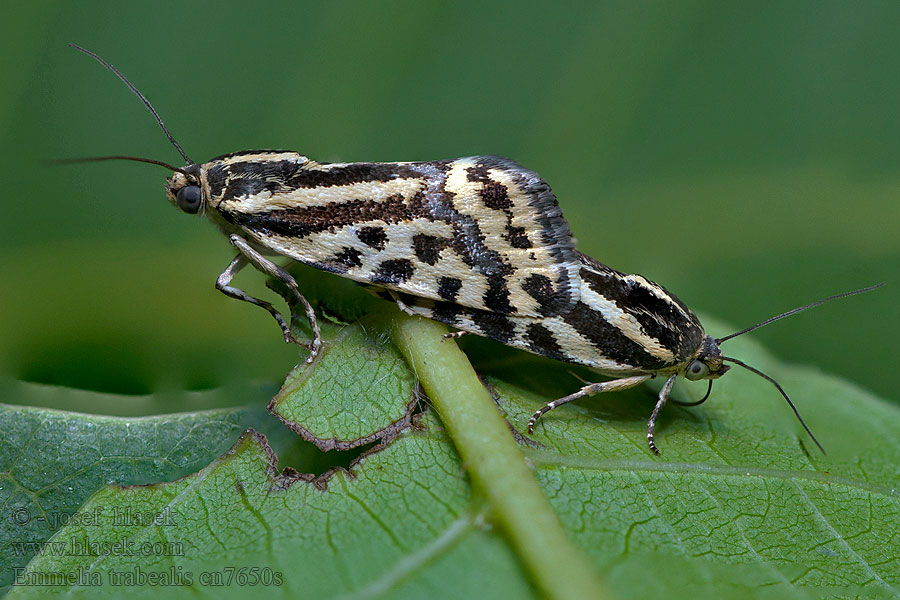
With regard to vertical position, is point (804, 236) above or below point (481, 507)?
above

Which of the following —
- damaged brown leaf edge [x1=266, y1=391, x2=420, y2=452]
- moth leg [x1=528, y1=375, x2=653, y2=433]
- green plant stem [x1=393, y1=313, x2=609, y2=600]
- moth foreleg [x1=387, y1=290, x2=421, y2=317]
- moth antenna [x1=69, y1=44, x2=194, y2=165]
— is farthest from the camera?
moth antenna [x1=69, y1=44, x2=194, y2=165]

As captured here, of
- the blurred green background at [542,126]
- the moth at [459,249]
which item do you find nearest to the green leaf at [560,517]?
the moth at [459,249]

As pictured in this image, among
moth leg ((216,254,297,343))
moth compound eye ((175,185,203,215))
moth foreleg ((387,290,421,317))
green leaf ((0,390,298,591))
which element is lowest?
green leaf ((0,390,298,591))

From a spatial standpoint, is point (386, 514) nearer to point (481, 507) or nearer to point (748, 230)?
point (481, 507)

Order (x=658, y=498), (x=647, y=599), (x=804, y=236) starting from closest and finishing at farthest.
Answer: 1. (x=647, y=599)
2. (x=658, y=498)
3. (x=804, y=236)

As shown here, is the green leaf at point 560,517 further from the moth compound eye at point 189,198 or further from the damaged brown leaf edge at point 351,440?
the moth compound eye at point 189,198

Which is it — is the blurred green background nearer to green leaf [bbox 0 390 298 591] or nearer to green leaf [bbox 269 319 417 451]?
green leaf [bbox 0 390 298 591]

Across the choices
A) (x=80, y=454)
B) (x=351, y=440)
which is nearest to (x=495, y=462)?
(x=351, y=440)

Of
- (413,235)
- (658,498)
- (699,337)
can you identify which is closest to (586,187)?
(699,337)

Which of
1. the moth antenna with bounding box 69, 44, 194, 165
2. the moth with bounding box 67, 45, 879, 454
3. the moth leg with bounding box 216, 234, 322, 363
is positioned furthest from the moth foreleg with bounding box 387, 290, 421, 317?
the moth antenna with bounding box 69, 44, 194, 165
